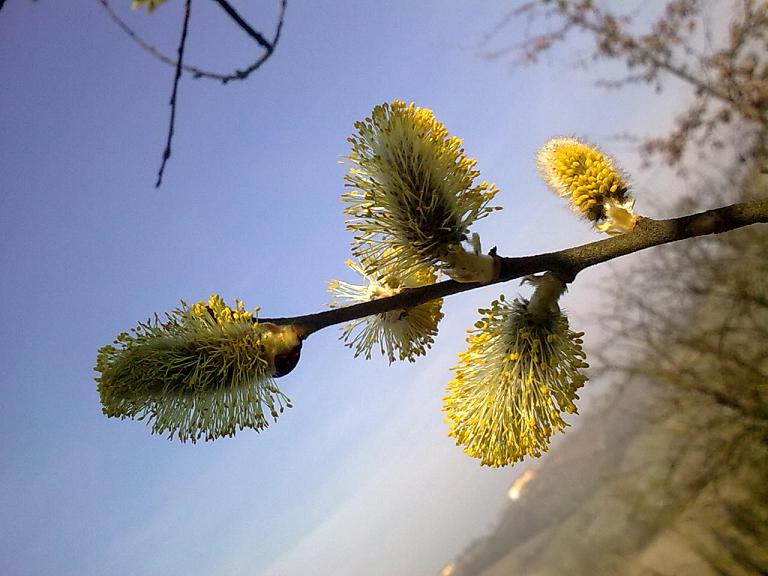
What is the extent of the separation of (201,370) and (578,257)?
459mm

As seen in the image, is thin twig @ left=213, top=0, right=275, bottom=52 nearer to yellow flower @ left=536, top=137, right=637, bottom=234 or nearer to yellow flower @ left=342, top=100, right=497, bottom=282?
yellow flower @ left=342, top=100, right=497, bottom=282

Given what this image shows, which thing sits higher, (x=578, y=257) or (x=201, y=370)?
(x=201, y=370)

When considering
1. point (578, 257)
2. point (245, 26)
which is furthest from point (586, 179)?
point (245, 26)

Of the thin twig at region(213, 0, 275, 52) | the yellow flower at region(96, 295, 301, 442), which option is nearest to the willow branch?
the yellow flower at region(96, 295, 301, 442)

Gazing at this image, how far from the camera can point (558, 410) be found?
621 millimetres

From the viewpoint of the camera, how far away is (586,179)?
2.46 ft

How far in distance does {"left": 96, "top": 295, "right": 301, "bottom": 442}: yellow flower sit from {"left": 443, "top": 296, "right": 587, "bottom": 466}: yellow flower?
21cm

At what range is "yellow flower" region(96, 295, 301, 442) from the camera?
2.11 ft

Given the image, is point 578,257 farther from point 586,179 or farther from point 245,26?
point 245,26

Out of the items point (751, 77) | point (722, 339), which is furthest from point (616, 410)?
point (751, 77)

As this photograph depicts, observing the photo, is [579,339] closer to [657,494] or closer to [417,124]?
[417,124]

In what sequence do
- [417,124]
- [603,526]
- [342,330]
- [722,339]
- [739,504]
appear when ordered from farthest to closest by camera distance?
[603,526]
[722,339]
[739,504]
[342,330]
[417,124]

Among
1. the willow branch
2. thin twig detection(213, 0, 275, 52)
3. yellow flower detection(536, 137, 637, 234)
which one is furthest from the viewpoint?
yellow flower detection(536, 137, 637, 234)

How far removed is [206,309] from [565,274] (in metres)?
0.43
